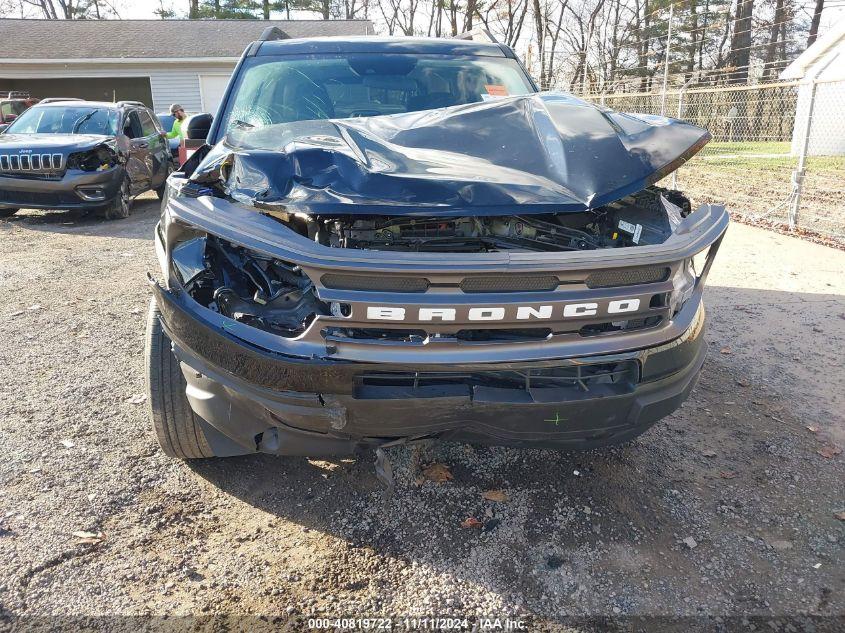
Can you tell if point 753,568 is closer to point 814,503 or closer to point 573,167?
point 814,503

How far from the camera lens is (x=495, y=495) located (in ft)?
8.87

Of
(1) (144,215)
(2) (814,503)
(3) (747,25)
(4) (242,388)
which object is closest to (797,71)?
(3) (747,25)

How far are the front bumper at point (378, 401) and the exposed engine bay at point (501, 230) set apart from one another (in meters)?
0.46

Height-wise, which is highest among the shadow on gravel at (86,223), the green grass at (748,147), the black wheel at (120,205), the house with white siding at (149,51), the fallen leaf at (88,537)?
the house with white siding at (149,51)

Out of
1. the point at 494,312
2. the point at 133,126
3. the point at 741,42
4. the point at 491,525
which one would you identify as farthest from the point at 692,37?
the point at 494,312

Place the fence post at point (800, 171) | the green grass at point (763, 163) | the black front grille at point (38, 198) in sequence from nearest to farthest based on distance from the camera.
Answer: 1. the fence post at point (800, 171)
2. the black front grille at point (38, 198)
3. the green grass at point (763, 163)

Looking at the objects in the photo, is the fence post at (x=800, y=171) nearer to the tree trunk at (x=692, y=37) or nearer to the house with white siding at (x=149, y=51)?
the house with white siding at (x=149, y=51)

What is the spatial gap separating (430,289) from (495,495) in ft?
4.07

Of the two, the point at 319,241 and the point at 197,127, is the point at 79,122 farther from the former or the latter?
the point at 319,241

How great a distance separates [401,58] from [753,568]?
3363 millimetres

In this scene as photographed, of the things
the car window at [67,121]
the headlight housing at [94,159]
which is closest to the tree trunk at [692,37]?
the car window at [67,121]

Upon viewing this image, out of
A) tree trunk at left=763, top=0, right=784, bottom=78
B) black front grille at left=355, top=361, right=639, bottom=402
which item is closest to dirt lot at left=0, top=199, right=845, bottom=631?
black front grille at left=355, top=361, right=639, bottom=402

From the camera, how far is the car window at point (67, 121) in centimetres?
926

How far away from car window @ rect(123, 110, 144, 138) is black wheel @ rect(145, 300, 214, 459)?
839cm
